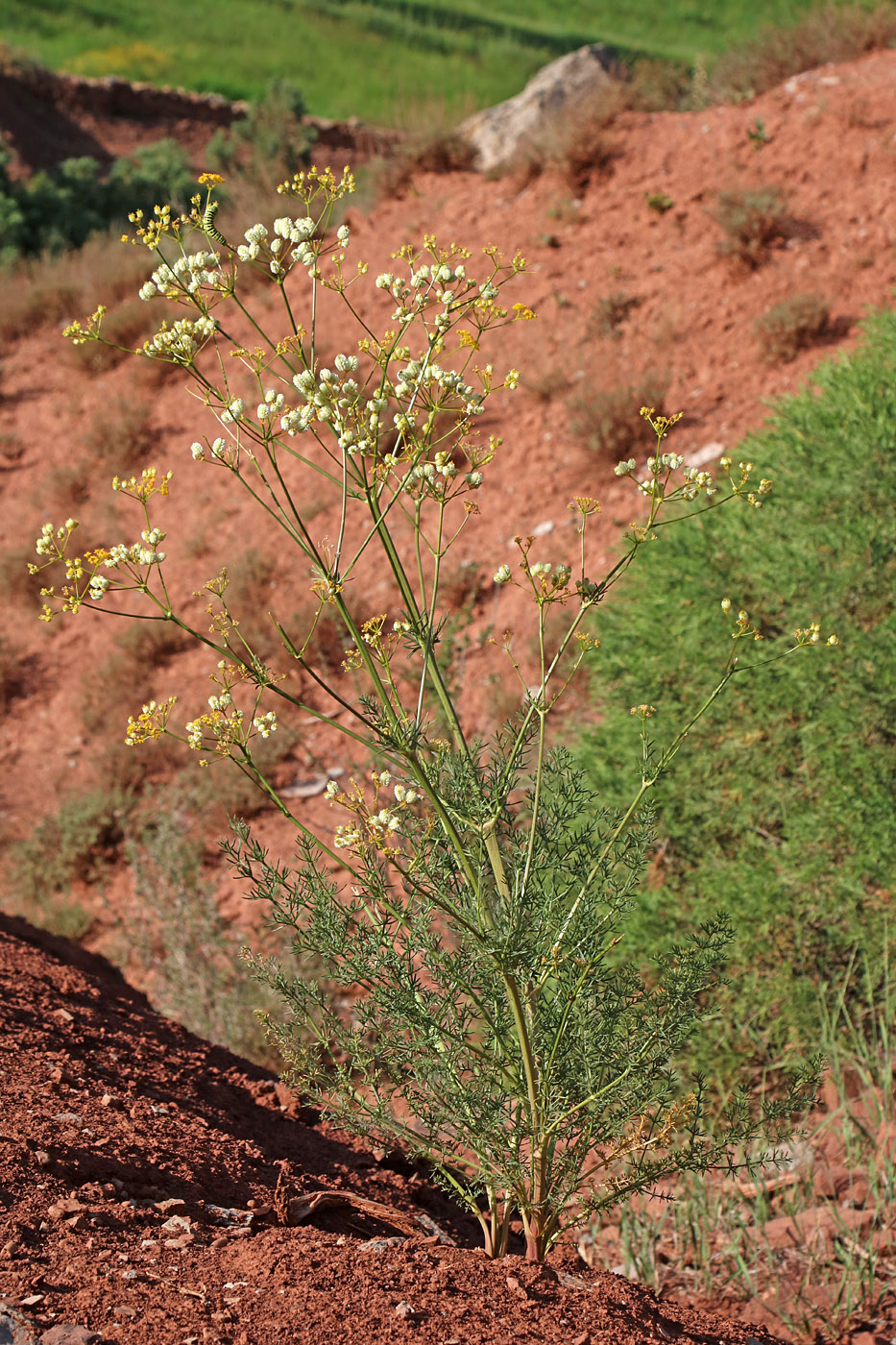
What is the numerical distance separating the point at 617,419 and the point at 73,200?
10064 millimetres

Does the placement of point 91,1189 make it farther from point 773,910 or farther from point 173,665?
point 173,665

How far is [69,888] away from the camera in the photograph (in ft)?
19.7

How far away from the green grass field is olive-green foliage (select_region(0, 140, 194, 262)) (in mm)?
9402

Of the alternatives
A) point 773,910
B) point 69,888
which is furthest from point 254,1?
point 773,910

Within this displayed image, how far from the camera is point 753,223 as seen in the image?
22.8 feet

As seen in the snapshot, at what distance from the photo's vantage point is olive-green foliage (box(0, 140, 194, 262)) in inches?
480

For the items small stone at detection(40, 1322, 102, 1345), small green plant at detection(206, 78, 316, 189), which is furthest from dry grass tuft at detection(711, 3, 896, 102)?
small stone at detection(40, 1322, 102, 1345)

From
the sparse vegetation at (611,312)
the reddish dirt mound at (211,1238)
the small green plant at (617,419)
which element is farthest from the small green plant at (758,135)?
the reddish dirt mound at (211,1238)

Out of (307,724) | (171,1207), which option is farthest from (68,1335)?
(307,724)

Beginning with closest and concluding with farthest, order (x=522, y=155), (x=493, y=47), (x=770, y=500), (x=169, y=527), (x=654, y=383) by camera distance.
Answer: (x=770, y=500) → (x=654, y=383) → (x=169, y=527) → (x=522, y=155) → (x=493, y=47)

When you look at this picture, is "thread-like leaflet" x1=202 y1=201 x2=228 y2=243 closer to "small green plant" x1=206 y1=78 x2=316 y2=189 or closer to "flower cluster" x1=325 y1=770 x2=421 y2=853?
"flower cluster" x1=325 y1=770 x2=421 y2=853

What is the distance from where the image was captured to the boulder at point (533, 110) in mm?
9344

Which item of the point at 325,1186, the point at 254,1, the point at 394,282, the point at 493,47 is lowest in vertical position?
the point at 325,1186

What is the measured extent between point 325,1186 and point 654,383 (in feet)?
18.3
